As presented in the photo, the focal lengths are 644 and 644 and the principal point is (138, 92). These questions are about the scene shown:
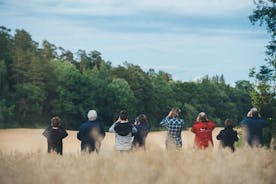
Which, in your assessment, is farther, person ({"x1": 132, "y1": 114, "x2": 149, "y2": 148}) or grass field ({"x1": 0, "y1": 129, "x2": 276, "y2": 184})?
person ({"x1": 132, "y1": 114, "x2": 149, "y2": 148})

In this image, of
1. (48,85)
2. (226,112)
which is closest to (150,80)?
(226,112)

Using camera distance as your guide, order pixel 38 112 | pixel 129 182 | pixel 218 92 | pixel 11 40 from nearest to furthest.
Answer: pixel 129 182
pixel 38 112
pixel 11 40
pixel 218 92

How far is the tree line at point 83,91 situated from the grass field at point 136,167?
4281cm

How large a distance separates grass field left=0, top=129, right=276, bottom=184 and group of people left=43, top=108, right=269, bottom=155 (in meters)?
4.40

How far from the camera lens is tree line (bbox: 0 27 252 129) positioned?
220ft

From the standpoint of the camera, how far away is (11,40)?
7025cm

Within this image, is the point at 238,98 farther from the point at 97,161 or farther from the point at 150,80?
the point at 97,161

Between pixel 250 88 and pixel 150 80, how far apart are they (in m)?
73.7

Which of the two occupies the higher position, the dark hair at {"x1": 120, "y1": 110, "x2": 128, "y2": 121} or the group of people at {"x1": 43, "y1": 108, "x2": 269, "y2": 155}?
the dark hair at {"x1": 120, "y1": 110, "x2": 128, "y2": 121}

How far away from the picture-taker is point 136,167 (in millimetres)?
5777

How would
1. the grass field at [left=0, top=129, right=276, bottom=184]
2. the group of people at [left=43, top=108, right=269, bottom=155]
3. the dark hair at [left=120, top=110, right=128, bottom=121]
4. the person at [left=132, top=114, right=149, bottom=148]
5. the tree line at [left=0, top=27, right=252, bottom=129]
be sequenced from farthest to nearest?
1. the tree line at [left=0, top=27, right=252, bottom=129]
2. the person at [left=132, top=114, right=149, bottom=148]
3. the dark hair at [left=120, top=110, right=128, bottom=121]
4. the group of people at [left=43, top=108, right=269, bottom=155]
5. the grass field at [left=0, top=129, right=276, bottom=184]

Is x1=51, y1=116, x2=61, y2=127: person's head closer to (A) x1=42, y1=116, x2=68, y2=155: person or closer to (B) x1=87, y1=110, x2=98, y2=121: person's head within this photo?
(A) x1=42, y1=116, x2=68, y2=155: person

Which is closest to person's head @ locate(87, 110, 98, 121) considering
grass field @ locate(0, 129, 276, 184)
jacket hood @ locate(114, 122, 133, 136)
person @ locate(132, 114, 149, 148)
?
jacket hood @ locate(114, 122, 133, 136)

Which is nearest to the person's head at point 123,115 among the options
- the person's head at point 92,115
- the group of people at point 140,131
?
the group of people at point 140,131
